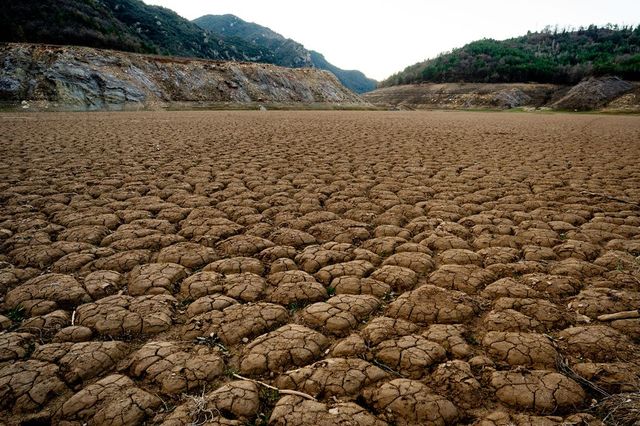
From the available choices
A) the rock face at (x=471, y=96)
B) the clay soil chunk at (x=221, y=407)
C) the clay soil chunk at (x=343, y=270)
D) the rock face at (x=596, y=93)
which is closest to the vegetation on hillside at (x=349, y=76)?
the rock face at (x=471, y=96)

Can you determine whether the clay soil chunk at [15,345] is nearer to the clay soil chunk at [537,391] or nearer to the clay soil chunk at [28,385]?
the clay soil chunk at [28,385]

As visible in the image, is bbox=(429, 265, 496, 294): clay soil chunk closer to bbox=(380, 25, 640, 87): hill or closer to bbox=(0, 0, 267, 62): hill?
bbox=(0, 0, 267, 62): hill

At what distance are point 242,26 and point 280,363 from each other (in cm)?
17601

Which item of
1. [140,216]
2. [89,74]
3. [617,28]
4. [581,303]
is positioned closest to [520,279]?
[581,303]

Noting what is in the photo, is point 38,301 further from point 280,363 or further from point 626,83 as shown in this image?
point 626,83

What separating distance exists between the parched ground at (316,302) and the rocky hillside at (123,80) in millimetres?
23222

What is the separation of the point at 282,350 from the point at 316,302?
20.0 inches

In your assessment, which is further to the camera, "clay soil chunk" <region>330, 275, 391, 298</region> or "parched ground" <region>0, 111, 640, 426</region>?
"clay soil chunk" <region>330, 275, 391, 298</region>

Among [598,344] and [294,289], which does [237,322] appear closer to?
[294,289]

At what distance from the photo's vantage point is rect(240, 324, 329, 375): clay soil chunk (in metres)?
1.63

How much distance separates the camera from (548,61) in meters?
64.1

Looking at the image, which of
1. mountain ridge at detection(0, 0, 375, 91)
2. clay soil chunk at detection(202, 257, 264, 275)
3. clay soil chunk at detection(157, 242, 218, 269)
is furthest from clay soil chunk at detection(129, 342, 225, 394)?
mountain ridge at detection(0, 0, 375, 91)

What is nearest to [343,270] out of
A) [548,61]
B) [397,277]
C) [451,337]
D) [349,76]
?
[397,277]

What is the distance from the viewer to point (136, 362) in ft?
5.37
